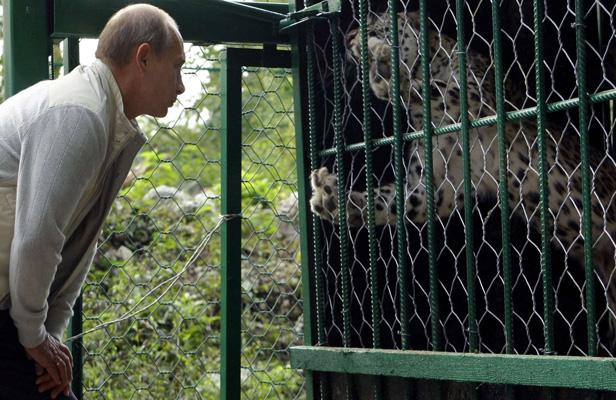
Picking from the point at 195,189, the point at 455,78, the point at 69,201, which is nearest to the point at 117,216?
the point at 195,189

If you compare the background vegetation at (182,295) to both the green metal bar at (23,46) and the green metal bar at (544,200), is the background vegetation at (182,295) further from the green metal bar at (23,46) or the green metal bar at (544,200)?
the green metal bar at (544,200)

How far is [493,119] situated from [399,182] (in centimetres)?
42

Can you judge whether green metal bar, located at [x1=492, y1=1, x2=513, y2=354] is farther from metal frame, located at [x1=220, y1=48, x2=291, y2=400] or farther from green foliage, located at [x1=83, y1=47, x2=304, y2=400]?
green foliage, located at [x1=83, y1=47, x2=304, y2=400]

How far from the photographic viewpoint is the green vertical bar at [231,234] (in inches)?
153

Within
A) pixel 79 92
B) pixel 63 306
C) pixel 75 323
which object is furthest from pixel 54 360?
pixel 75 323

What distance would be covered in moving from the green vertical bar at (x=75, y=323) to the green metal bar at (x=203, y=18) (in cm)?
6

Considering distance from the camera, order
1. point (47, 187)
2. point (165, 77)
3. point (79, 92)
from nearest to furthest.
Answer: point (47, 187) → point (79, 92) → point (165, 77)

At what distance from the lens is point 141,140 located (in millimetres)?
2785

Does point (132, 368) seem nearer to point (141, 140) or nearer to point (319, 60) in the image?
point (319, 60)

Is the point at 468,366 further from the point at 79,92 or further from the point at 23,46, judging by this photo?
the point at 23,46

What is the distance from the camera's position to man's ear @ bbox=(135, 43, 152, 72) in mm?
2717

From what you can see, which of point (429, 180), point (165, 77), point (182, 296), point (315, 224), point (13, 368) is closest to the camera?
point (13, 368)

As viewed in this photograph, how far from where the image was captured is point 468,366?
3.07m

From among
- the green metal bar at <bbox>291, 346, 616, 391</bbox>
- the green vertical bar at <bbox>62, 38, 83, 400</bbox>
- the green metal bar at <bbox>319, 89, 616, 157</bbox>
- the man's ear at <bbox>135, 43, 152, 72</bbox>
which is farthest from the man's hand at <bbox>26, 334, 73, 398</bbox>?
the green metal bar at <bbox>319, 89, 616, 157</bbox>
